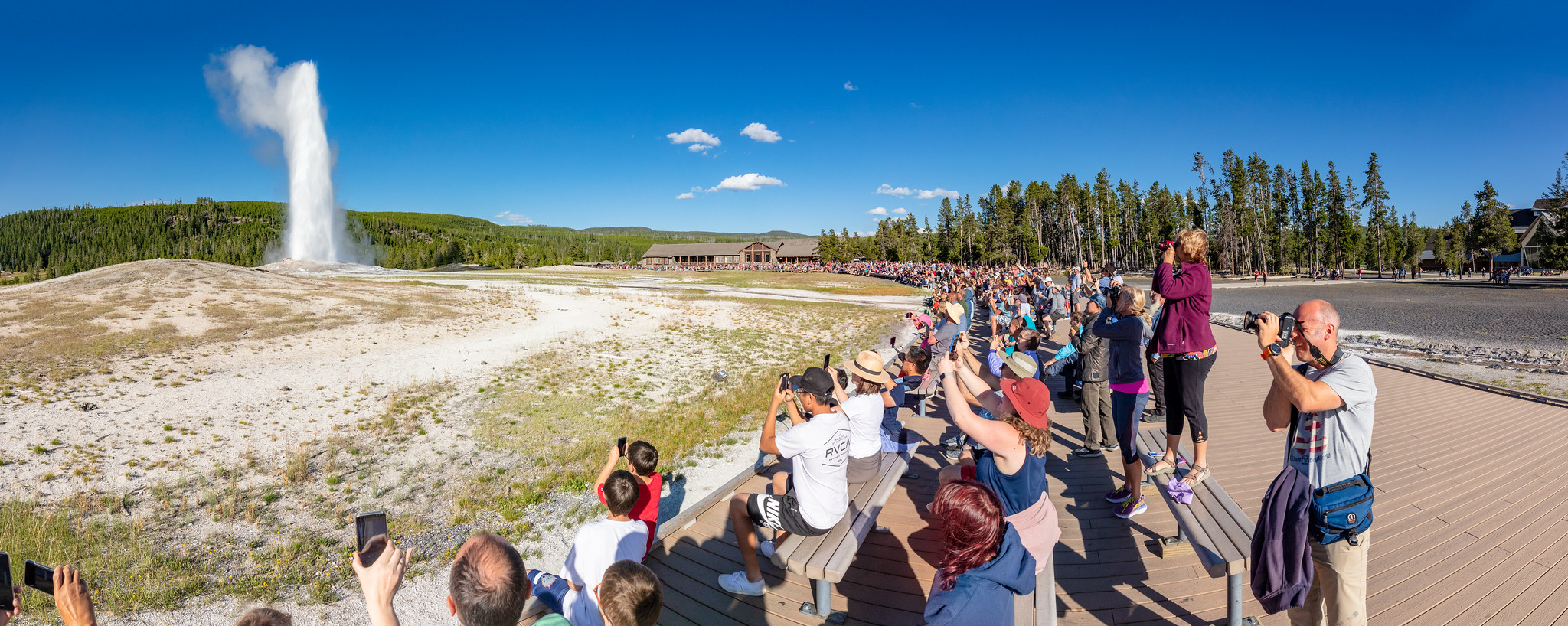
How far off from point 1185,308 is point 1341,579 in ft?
7.97

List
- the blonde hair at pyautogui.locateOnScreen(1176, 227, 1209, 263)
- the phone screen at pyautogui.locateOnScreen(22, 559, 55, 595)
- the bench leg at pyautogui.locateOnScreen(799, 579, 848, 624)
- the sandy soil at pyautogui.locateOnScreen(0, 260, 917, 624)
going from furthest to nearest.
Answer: the sandy soil at pyautogui.locateOnScreen(0, 260, 917, 624) < the blonde hair at pyautogui.locateOnScreen(1176, 227, 1209, 263) < the bench leg at pyautogui.locateOnScreen(799, 579, 848, 624) < the phone screen at pyautogui.locateOnScreen(22, 559, 55, 595)

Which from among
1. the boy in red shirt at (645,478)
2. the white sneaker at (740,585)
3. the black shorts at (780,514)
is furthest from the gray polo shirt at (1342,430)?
the boy in red shirt at (645,478)

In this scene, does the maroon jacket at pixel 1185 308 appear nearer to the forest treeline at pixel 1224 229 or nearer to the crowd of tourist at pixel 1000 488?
the crowd of tourist at pixel 1000 488

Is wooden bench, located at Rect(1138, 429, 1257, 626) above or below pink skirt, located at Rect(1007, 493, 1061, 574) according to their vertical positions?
below

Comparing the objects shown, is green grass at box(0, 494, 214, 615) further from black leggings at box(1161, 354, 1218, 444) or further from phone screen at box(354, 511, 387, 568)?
black leggings at box(1161, 354, 1218, 444)

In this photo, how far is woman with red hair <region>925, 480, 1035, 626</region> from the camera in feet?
7.98

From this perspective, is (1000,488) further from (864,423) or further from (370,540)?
(370,540)

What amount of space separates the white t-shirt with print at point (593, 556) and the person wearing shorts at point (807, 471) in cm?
89

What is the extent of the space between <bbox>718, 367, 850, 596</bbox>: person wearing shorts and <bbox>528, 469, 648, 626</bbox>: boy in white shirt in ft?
2.94

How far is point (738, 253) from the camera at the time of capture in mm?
131500

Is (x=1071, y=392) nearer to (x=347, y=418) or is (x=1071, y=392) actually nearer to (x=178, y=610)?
(x=178, y=610)

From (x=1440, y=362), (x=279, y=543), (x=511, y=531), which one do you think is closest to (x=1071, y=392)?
(x=511, y=531)

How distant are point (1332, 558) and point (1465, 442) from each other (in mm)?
6664

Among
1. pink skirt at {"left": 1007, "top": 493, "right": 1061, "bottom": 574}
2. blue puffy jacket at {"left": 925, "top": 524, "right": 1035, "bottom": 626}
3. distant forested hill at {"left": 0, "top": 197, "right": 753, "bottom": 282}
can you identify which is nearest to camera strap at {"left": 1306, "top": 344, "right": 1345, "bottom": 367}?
pink skirt at {"left": 1007, "top": 493, "right": 1061, "bottom": 574}
